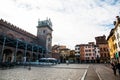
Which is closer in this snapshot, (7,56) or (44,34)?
(7,56)

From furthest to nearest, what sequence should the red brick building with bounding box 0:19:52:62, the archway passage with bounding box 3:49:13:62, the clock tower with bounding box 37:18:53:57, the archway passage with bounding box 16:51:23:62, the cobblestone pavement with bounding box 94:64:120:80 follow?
the clock tower with bounding box 37:18:53:57 → the archway passage with bounding box 16:51:23:62 → the archway passage with bounding box 3:49:13:62 → the red brick building with bounding box 0:19:52:62 → the cobblestone pavement with bounding box 94:64:120:80

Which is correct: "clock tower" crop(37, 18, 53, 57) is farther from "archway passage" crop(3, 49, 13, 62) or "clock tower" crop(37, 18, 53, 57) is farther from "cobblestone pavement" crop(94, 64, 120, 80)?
"cobblestone pavement" crop(94, 64, 120, 80)

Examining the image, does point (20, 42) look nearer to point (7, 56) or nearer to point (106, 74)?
point (7, 56)

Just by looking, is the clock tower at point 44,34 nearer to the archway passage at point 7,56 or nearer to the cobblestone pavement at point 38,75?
the archway passage at point 7,56

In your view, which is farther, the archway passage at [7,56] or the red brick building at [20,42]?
the archway passage at [7,56]

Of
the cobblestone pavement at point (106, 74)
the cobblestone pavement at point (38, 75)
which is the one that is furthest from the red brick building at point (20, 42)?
the cobblestone pavement at point (106, 74)

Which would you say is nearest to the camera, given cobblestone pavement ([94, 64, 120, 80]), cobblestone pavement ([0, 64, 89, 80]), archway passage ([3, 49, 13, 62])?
cobblestone pavement ([0, 64, 89, 80])

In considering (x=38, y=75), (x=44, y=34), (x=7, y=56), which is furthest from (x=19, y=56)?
(x=38, y=75)

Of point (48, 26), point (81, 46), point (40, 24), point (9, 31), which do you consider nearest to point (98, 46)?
point (81, 46)

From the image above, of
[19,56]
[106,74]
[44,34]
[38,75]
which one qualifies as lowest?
[106,74]

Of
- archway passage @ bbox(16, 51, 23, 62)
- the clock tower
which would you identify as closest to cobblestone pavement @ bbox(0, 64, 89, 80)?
archway passage @ bbox(16, 51, 23, 62)

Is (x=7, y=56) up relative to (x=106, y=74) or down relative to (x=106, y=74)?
up

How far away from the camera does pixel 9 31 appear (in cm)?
4234

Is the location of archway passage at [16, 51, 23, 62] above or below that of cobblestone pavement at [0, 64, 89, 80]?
above
